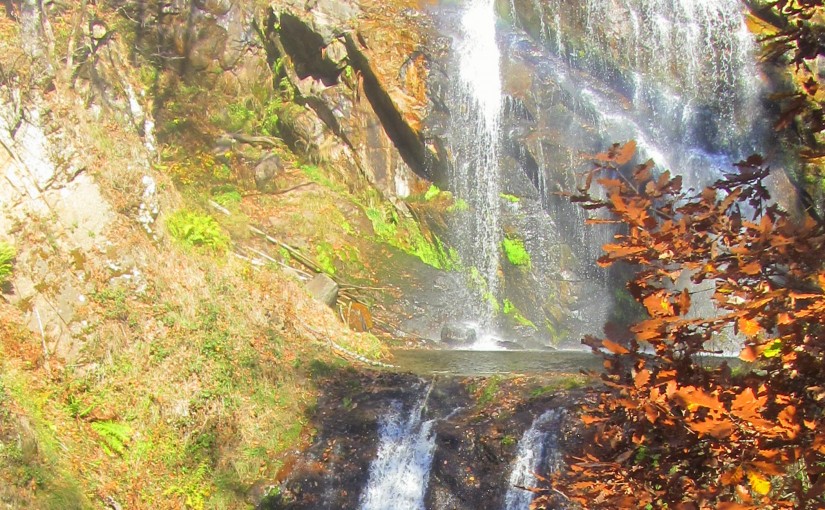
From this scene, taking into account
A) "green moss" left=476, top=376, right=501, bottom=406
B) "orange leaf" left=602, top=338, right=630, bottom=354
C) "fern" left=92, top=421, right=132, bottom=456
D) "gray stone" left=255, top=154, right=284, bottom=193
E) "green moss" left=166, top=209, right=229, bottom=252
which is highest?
"gray stone" left=255, top=154, right=284, bottom=193

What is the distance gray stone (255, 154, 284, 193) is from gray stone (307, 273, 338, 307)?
3.16m

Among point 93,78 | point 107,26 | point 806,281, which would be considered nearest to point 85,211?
point 93,78

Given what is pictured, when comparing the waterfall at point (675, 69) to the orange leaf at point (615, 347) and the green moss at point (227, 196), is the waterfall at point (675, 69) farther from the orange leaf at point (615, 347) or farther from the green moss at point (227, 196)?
the orange leaf at point (615, 347)

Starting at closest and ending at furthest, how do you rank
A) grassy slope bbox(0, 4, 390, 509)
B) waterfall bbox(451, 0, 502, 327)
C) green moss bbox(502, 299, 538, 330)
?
grassy slope bbox(0, 4, 390, 509) → green moss bbox(502, 299, 538, 330) → waterfall bbox(451, 0, 502, 327)

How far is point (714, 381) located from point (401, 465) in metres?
5.95

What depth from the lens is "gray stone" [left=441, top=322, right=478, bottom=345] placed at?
500 inches

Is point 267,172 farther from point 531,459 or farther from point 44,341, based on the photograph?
point 531,459

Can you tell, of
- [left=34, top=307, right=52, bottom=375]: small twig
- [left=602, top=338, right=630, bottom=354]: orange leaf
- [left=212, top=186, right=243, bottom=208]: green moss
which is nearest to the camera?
[left=602, top=338, right=630, bottom=354]: orange leaf

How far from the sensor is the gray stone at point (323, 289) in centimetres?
1151

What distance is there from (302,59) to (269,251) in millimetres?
5456

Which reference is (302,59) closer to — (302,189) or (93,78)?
(302,189)

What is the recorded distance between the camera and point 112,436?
23.6 feet

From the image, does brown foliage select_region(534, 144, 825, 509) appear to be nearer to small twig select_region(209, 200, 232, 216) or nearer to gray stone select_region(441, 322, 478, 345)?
gray stone select_region(441, 322, 478, 345)

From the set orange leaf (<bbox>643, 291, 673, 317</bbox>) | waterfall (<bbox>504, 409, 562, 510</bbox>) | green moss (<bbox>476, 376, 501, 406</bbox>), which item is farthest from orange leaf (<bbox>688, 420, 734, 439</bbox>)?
green moss (<bbox>476, 376, 501, 406</bbox>)
